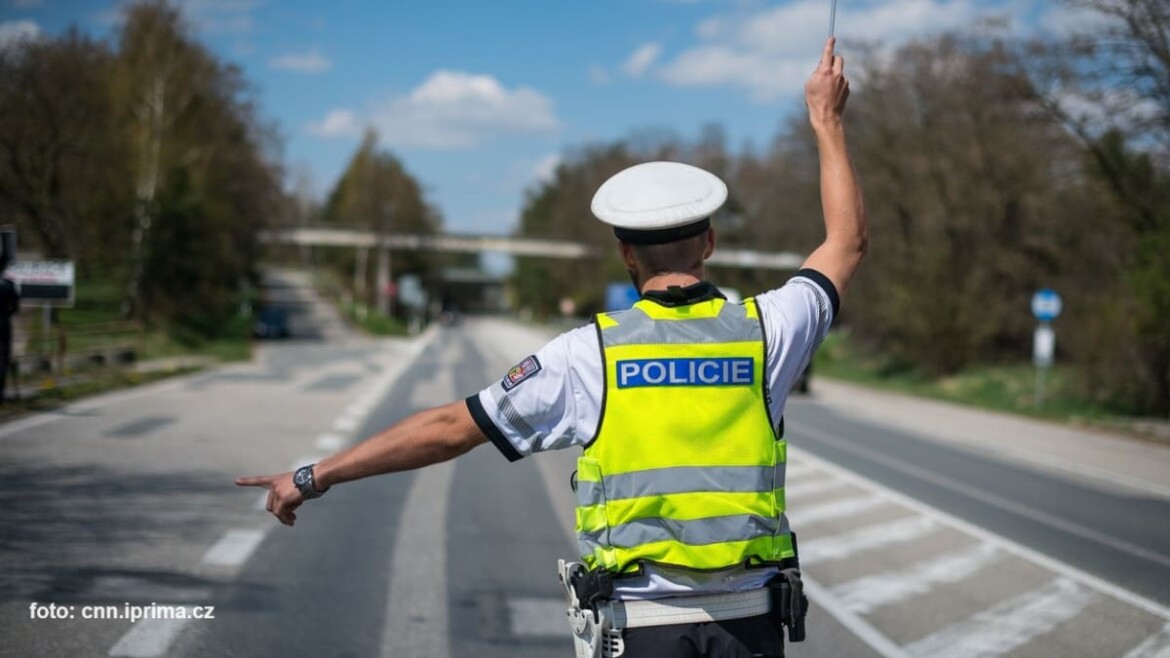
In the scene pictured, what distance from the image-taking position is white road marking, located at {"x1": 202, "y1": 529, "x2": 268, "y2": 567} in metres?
7.21

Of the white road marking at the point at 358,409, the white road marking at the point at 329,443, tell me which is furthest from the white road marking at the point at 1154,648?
the white road marking at the point at 358,409

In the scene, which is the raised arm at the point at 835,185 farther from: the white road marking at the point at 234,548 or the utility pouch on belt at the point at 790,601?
the white road marking at the point at 234,548

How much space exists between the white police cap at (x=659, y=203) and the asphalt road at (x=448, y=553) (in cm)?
350

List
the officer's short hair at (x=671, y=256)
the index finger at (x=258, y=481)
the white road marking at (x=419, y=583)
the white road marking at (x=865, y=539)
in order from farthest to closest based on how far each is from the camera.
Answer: the white road marking at (x=865, y=539)
the white road marking at (x=419, y=583)
the index finger at (x=258, y=481)
the officer's short hair at (x=671, y=256)

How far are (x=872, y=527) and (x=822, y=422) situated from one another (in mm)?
12131

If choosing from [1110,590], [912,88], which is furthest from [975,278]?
[1110,590]

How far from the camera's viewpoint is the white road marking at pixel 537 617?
238 inches

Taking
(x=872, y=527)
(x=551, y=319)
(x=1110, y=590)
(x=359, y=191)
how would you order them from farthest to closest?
(x=551, y=319), (x=359, y=191), (x=872, y=527), (x=1110, y=590)

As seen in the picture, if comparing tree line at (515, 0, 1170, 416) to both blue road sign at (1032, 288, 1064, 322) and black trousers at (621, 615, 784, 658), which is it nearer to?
blue road sign at (1032, 288, 1064, 322)

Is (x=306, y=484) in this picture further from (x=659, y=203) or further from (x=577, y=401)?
(x=659, y=203)

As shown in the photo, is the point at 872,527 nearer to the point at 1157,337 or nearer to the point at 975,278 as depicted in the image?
the point at 1157,337

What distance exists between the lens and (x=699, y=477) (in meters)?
2.57

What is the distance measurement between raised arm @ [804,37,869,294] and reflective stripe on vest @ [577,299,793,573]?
1.49 feet

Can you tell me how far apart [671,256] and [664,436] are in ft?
1.48
